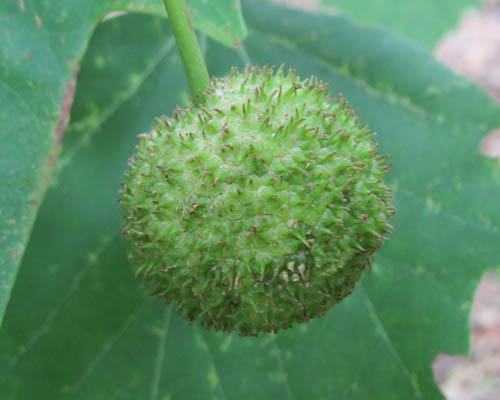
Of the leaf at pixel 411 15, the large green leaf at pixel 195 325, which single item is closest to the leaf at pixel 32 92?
the large green leaf at pixel 195 325

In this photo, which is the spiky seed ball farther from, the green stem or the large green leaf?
the large green leaf

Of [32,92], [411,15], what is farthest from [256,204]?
[411,15]

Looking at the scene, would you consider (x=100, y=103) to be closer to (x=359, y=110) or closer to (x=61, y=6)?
(x=61, y=6)

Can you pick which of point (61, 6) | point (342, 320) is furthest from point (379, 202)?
point (61, 6)

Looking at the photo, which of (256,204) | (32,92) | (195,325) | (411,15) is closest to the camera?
(256,204)

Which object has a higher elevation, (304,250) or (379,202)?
(379,202)

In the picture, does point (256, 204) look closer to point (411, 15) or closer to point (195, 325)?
point (195, 325)

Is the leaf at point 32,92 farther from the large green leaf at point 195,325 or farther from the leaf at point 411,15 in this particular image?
the leaf at point 411,15
